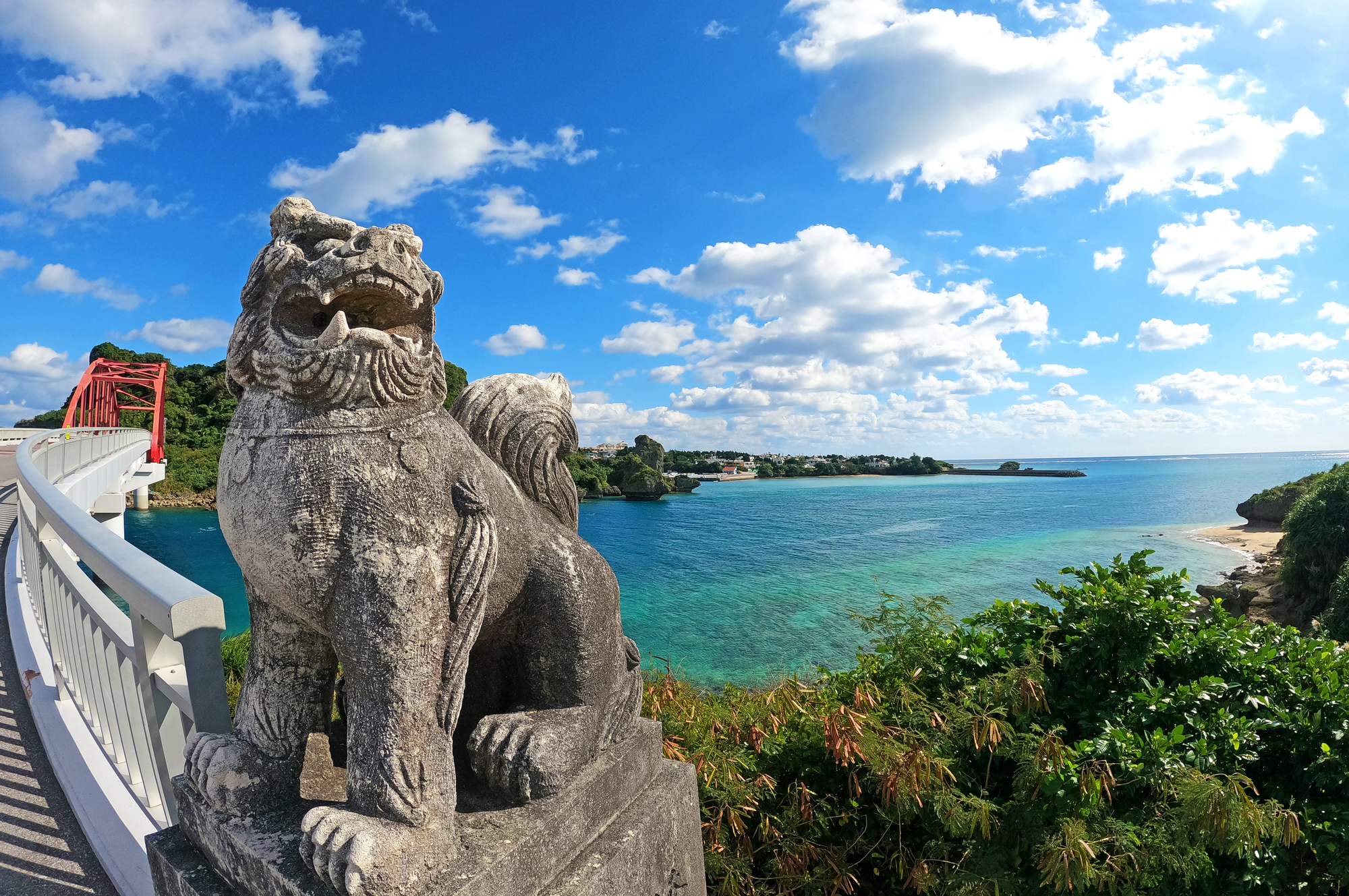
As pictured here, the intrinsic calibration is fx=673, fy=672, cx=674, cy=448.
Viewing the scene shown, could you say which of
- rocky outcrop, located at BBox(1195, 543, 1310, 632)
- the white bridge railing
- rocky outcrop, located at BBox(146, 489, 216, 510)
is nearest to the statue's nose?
the white bridge railing

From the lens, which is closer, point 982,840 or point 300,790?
point 300,790

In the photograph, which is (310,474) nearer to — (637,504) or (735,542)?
(735,542)

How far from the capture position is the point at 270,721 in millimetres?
1718

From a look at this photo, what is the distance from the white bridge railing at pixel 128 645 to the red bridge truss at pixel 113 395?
3026 cm

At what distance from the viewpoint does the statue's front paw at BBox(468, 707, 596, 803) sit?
5.93ft

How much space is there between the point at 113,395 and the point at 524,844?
45404mm

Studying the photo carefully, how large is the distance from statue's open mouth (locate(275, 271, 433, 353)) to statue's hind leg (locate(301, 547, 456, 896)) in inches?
20.2

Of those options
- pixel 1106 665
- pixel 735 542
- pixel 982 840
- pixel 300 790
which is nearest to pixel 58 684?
pixel 300 790

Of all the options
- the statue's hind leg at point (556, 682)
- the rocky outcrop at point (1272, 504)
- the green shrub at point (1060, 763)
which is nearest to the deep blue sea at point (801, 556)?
the rocky outcrop at point (1272, 504)

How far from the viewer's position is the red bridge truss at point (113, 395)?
2922 centimetres

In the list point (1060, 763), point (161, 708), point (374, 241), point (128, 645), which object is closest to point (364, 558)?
point (374, 241)

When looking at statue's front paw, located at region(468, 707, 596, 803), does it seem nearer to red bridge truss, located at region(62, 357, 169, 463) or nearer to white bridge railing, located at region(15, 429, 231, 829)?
white bridge railing, located at region(15, 429, 231, 829)

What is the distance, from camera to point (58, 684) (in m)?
3.54

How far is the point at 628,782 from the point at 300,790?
37.7 inches
